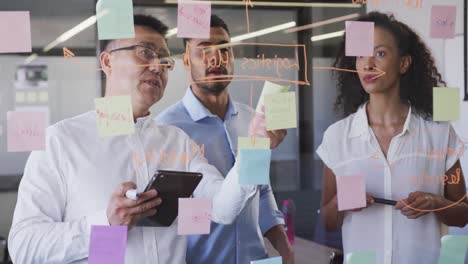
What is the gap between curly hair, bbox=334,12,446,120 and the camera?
2.76 m

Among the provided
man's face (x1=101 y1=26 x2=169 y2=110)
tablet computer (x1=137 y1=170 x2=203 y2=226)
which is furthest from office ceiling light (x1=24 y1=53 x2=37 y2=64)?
tablet computer (x1=137 y1=170 x2=203 y2=226)

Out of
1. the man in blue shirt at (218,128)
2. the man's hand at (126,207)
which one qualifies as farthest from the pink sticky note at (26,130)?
the man in blue shirt at (218,128)

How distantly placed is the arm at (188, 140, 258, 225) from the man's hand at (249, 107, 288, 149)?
179 mm

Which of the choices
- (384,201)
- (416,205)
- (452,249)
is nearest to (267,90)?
(384,201)

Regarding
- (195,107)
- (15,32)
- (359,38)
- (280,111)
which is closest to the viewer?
(15,32)

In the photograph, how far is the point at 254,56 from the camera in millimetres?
2578

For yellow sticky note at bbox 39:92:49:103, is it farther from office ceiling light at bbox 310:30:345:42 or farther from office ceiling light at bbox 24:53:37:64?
office ceiling light at bbox 310:30:345:42

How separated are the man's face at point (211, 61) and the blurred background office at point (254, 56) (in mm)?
33

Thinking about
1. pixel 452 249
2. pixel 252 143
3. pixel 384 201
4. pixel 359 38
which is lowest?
pixel 452 249

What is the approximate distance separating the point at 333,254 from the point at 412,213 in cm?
35

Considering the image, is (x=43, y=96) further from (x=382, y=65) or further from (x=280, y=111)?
(x=382, y=65)

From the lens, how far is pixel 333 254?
2.80 meters

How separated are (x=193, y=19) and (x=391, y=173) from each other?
38.9 inches

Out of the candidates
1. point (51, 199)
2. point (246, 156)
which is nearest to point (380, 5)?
point (246, 156)
